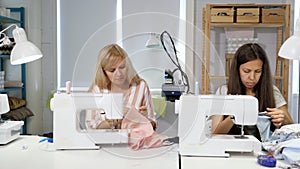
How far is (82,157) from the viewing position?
3.96ft

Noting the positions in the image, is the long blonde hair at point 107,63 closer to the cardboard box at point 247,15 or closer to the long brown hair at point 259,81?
the long brown hair at point 259,81

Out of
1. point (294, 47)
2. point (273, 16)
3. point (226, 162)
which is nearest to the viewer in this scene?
point (226, 162)

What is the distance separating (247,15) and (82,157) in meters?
2.14

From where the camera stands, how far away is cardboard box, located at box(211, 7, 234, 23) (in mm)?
2824

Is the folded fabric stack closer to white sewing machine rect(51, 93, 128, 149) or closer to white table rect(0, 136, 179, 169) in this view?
white table rect(0, 136, 179, 169)

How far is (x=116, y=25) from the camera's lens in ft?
10.7

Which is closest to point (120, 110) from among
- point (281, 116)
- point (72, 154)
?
point (72, 154)

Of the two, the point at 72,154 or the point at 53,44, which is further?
the point at 53,44

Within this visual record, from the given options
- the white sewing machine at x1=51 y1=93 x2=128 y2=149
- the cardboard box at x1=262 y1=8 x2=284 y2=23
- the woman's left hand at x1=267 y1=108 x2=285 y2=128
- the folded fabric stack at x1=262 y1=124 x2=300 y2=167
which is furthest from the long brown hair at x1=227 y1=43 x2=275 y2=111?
the cardboard box at x1=262 y1=8 x2=284 y2=23

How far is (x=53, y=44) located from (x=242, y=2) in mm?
1895

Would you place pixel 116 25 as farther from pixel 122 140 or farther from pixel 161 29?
pixel 122 140

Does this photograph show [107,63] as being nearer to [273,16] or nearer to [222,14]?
[222,14]

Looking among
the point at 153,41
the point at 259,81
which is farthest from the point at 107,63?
the point at 153,41

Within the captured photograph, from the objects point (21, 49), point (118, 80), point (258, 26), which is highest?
point (258, 26)
